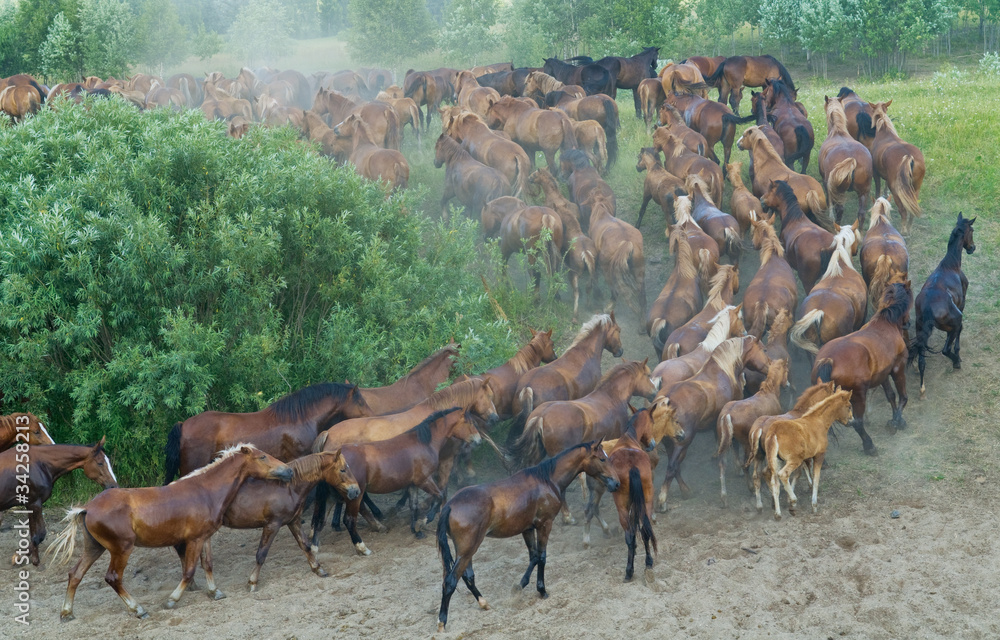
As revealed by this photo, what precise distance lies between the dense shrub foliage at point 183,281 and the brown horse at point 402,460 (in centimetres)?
197

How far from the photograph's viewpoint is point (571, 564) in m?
7.66

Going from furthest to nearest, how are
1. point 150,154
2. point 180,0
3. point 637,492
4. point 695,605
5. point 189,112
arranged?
point 180,0
point 189,112
point 150,154
point 637,492
point 695,605

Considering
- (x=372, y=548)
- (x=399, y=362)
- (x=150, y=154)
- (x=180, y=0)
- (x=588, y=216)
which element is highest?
(x=180, y=0)

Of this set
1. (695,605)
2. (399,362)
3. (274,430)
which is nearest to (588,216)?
(399,362)

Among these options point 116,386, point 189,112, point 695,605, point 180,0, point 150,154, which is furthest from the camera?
point 180,0

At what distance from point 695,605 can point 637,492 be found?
1002 mm

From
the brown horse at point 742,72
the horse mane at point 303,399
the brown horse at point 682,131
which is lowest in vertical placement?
the horse mane at point 303,399

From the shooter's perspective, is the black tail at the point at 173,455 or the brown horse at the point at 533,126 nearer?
the black tail at the point at 173,455

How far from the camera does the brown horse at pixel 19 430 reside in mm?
8336

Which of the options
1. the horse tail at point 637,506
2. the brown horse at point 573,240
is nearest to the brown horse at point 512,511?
the horse tail at point 637,506

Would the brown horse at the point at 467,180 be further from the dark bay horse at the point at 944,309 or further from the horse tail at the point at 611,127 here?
the dark bay horse at the point at 944,309

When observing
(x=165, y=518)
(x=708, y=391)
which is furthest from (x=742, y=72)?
(x=165, y=518)

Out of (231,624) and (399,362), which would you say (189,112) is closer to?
(399,362)

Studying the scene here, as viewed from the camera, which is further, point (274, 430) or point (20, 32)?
point (20, 32)
